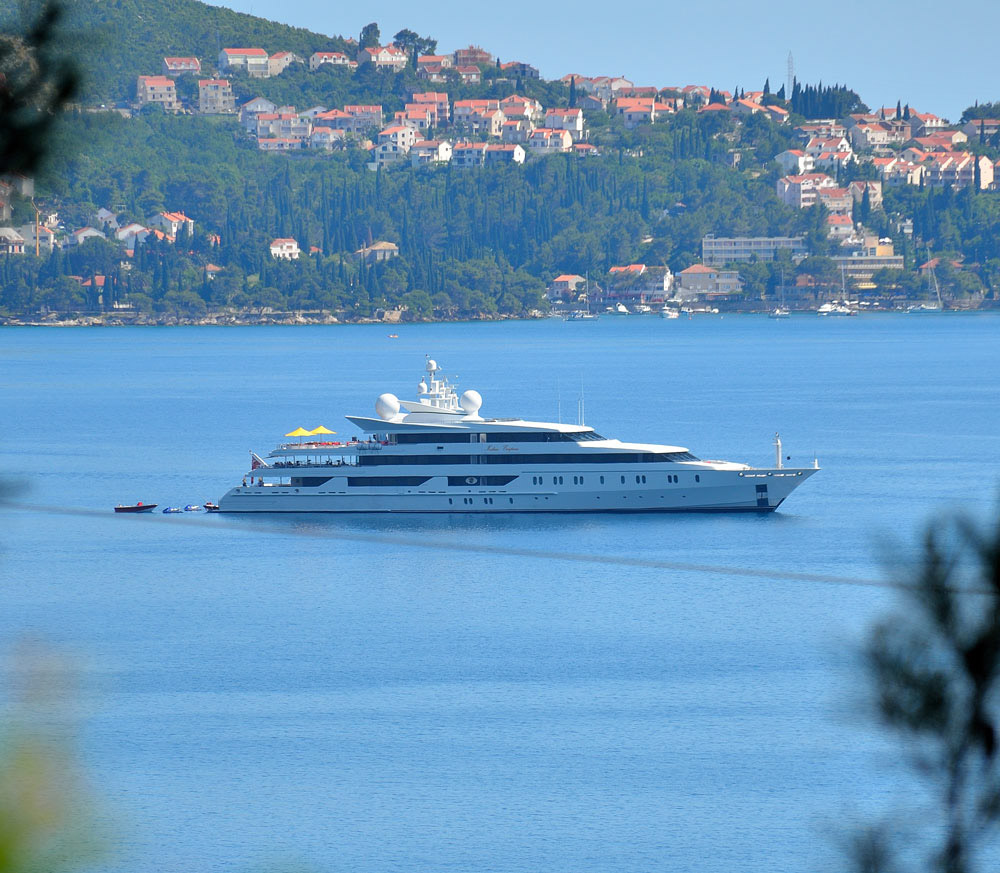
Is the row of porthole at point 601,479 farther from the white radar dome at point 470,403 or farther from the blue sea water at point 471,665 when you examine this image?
the white radar dome at point 470,403

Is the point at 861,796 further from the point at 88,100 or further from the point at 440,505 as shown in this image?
the point at 440,505

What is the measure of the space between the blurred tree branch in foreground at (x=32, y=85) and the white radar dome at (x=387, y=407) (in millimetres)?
40092

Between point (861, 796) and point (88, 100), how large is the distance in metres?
20.4

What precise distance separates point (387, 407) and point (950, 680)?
40.7 m

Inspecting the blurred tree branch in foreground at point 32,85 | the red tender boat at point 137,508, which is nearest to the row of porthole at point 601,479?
the red tender boat at point 137,508

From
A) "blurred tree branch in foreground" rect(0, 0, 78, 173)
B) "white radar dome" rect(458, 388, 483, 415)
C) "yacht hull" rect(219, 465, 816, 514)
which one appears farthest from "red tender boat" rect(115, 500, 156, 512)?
"blurred tree branch in foreground" rect(0, 0, 78, 173)

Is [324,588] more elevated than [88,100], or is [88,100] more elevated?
[88,100]

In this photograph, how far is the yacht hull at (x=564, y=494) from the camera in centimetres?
4528

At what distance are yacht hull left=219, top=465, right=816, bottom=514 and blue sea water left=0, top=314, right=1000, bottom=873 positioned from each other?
0.47 meters

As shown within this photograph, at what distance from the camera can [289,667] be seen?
97.8 ft

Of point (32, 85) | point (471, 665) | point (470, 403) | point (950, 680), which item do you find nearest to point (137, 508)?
point (470, 403)

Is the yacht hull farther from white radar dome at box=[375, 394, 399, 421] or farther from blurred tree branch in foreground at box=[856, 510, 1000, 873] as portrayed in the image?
blurred tree branch in foreground at box=[856, 510, 1000, 873]

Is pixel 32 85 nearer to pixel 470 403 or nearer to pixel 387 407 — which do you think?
pixel 387 407

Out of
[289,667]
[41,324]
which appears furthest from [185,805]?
[41,324]
